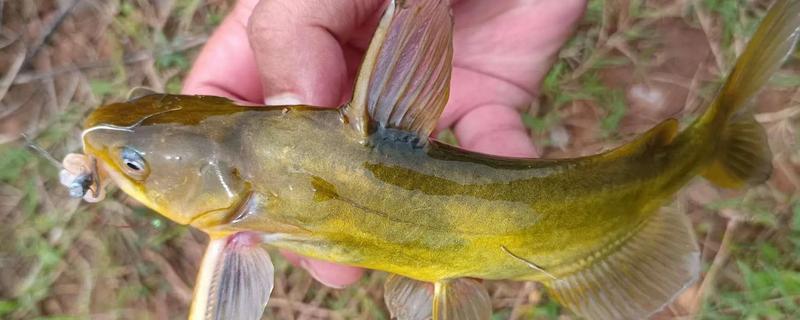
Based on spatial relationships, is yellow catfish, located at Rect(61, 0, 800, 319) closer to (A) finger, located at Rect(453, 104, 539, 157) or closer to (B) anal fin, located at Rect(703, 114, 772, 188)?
(B) anal fin, located at Rect(703, 114, 772, 188)

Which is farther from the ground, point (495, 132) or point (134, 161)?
point (134, 161)

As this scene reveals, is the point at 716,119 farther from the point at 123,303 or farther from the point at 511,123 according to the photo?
the point at 123,303

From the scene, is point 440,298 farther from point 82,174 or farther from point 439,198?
point 82,174

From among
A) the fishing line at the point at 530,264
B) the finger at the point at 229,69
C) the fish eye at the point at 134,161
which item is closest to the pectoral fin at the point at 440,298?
the fishing line at the point at 530,264

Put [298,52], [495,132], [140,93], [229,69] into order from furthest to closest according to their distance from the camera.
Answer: [495,132]
[229,69]
[298,52]
[140,93]

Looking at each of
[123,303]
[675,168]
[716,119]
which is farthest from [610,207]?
[123,303]

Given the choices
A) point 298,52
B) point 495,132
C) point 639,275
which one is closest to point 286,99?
point 298,52

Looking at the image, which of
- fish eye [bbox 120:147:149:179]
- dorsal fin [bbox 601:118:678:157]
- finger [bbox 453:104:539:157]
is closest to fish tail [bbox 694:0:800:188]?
dorsal fin [bbox 601:118:678:157]
